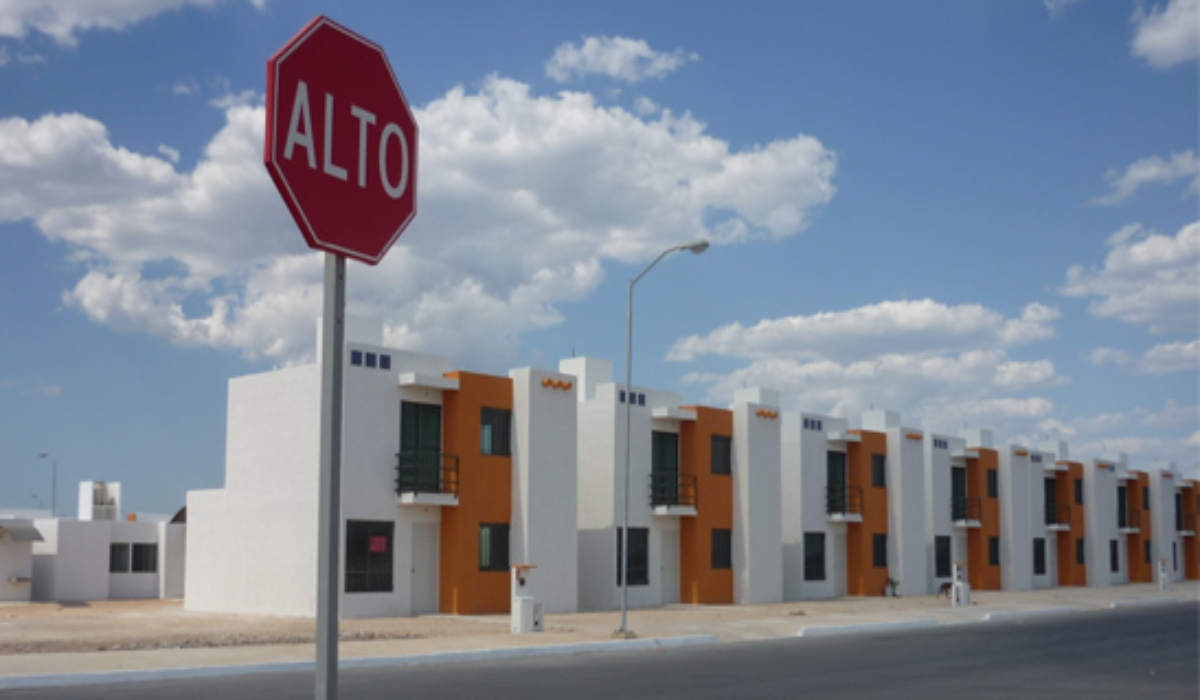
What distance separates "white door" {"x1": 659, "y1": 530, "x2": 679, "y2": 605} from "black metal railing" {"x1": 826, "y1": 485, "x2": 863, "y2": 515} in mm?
10515

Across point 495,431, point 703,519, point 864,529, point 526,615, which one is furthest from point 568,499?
point 864,529

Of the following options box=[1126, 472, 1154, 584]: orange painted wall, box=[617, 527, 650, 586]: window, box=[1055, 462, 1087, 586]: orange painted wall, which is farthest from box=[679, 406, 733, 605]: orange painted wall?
box=[1126, 472, 1154, 584]: orange painted wall

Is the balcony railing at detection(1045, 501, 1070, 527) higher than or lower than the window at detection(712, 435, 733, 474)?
lower

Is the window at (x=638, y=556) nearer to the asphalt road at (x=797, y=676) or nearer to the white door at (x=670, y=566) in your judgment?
the white door at (x=670, y=566)

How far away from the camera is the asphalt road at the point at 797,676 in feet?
58.1

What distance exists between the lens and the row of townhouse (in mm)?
33344

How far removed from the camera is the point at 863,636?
32469 mm

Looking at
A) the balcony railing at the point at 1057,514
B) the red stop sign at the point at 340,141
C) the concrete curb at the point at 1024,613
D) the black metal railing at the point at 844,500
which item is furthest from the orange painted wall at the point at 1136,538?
the red stop sign at the point at 340,141

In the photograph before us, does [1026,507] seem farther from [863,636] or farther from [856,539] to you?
[863,636]

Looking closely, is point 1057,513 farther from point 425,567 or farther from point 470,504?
point 425,567

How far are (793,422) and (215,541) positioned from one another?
24.6 meters

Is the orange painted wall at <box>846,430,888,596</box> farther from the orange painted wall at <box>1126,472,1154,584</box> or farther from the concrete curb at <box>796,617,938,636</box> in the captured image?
the orange painted wall at <box>1126,472,1154,584</box>

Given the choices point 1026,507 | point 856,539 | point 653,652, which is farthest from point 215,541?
point 1026,507

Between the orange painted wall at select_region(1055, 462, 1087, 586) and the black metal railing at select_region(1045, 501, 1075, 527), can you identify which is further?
the orange painted wall at select_region(1055, 462, 1087, 586)
